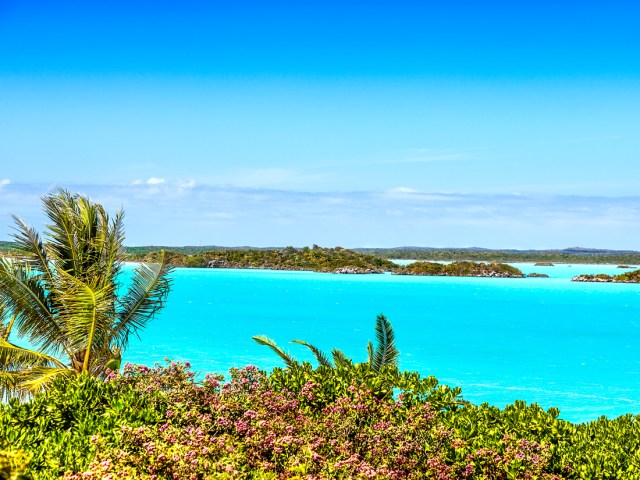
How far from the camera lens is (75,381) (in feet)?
31.1

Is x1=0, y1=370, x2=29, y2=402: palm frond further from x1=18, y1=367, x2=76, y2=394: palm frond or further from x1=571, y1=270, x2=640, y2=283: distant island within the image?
x1=571, y1=270, x2=640, y2=283: distant island

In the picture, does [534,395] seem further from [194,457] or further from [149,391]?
[194,457]

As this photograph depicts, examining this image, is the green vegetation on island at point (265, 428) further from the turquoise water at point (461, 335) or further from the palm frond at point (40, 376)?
the turquoise water at point (461, 335)

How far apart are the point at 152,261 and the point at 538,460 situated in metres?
10.3

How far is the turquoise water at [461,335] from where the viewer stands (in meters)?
33.3

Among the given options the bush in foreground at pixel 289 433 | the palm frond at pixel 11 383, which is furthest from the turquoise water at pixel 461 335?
the palm frond at pixel 11 383

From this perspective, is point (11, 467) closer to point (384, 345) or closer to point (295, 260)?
point (384, 345)

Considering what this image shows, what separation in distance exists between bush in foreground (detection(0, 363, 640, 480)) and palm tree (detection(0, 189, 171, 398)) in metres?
3.98

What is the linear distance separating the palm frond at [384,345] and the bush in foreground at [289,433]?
5.60m

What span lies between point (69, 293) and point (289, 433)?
784 cm

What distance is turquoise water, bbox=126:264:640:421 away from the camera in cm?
3331

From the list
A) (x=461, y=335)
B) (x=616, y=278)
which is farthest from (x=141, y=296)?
(x=616, y=278)

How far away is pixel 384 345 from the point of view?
16453mm

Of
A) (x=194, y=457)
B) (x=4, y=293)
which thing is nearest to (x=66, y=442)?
(x=194, y=457)
